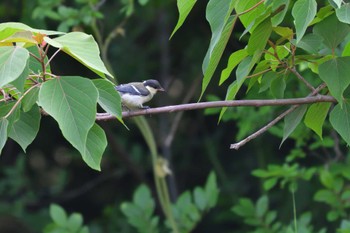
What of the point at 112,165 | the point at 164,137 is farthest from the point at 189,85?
the point at 112,165

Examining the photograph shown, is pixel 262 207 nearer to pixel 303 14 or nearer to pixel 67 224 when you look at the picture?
pixel 67 224

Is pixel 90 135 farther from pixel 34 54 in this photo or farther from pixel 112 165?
pixel 112 165

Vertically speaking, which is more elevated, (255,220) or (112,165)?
(255,220)

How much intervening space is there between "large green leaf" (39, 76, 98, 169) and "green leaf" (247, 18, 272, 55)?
1.43ft

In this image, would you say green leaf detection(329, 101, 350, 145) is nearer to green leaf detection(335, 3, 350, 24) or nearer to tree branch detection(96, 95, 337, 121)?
tree branch detection(96, 95, 337, 121)

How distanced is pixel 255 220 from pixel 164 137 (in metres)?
1.47

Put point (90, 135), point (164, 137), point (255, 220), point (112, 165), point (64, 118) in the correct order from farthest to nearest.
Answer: point (112, 165)
point (164, 137)
point (255, 220)
point (90, 135)
point (64, 118)

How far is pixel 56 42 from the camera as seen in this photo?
1783 millimetres

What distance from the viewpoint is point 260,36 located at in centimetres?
197

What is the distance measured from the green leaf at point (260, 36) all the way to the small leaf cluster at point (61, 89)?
0.36m

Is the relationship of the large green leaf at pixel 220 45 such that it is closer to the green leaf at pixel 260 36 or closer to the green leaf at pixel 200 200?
the green leaf at pixel 260 36

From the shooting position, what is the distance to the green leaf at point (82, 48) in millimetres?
1775

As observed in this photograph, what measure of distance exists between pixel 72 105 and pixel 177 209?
3.00 metres

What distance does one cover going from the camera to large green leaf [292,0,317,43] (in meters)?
1.80
